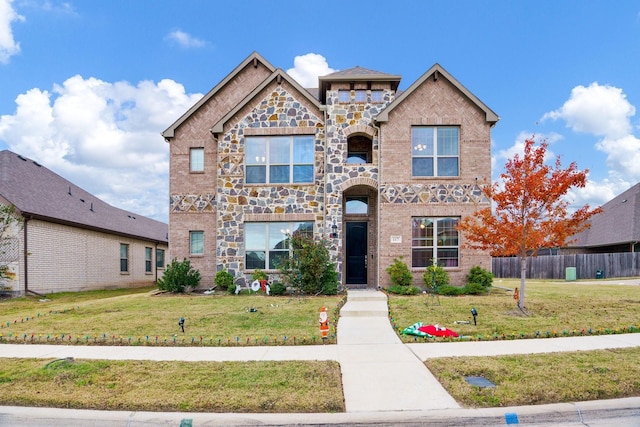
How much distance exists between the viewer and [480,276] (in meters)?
15.1

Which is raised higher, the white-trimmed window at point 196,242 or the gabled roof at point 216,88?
the gabled roof at point 216,88

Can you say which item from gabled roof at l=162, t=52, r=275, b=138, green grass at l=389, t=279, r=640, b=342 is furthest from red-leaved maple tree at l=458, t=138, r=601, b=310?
gabled roof at l=162, t=52, r=275, b=138

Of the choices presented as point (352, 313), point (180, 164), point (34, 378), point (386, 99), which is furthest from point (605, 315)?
point (180, 164)

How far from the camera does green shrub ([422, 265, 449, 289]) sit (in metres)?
15.2

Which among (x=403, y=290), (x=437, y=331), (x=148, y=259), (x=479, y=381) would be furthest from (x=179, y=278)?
(x=479, y=381)

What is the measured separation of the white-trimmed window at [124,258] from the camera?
2383 cm

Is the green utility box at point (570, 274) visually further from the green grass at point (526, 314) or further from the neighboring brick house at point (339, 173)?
the neighboring brick house at point (339, 173)

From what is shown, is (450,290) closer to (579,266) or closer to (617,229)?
(579,266)

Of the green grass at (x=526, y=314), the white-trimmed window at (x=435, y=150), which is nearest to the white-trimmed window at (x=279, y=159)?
the white-trimmed window at (x=435, y=150)

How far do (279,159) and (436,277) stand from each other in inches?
283

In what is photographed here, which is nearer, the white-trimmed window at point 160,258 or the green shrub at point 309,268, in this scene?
the green shrub at point 309,268

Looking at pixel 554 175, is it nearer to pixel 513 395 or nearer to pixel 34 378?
pixel 513 395

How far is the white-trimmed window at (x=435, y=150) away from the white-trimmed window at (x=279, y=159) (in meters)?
3.86

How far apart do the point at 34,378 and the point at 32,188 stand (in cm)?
1598
